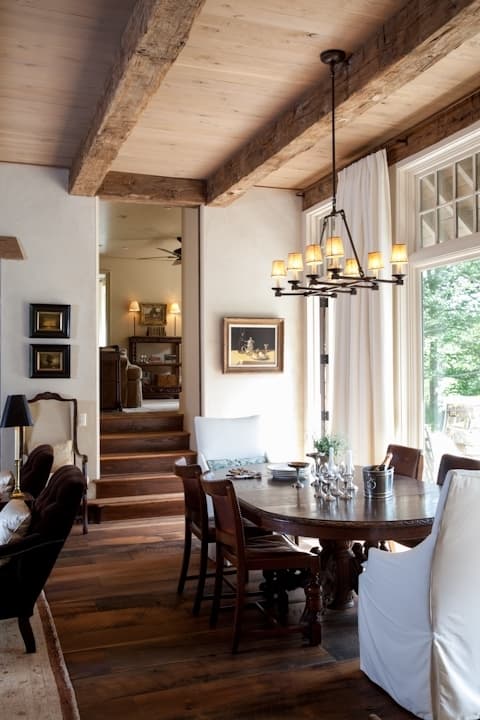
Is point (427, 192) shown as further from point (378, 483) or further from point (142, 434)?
point (142, 434)

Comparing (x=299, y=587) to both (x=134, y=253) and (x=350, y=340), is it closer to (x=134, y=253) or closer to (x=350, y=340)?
(x=350, y=340)

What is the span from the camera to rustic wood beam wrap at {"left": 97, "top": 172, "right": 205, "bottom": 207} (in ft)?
21.3

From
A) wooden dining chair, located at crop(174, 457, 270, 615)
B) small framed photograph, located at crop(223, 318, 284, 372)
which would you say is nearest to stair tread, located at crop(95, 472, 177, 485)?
small framed photograph, located at crop(223, 318, 284, 372)

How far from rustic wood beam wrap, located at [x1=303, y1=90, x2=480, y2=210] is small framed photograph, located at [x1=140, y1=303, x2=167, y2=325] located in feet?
25.6

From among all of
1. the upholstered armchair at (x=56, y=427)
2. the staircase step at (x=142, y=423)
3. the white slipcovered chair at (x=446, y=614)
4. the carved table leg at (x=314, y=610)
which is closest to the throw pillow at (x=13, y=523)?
the carved table leg at (x=314, y=610)

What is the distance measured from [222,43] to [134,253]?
28.8 ft

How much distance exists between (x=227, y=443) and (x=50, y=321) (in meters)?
2.31

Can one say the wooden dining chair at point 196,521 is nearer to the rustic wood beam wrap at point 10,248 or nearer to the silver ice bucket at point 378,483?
the silver ice bucket at point 378,483

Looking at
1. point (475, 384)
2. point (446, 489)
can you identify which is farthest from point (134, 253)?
point (446, 489)

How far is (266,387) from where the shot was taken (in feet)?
23.6

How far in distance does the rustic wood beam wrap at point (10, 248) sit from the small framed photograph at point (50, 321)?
2.36ft

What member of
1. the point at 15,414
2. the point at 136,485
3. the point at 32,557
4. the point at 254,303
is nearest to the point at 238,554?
the point at 32,557

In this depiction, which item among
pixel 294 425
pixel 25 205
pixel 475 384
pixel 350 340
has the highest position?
pixel 25 205

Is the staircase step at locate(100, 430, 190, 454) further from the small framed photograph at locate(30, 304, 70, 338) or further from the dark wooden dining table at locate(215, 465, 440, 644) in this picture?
the dark wooden dining table at locate(215, 465, 440, 644)
